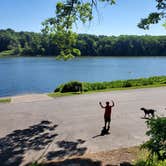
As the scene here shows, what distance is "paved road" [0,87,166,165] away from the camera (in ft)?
38.5

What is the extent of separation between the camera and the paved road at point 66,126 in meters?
11.7

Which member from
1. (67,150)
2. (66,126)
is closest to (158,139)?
(67,150)

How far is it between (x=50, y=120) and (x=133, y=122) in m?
4.49

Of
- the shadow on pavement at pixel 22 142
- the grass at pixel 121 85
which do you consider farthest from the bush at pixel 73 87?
the shadow on pavement at pixel 22 142

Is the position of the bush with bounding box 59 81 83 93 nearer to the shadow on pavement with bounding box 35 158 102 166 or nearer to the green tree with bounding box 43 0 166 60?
the green tree with bounding box 43 0 166 60

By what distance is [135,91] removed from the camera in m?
26.6

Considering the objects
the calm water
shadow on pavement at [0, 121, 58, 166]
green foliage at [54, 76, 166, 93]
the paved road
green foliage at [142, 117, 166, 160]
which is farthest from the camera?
the calm water

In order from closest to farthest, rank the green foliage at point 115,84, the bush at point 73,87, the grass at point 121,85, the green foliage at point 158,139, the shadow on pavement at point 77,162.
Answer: the green foliage at point 158,139, the shadow on pavement at point 77,162, the bush at point 73,87, the green foliage at point 115,84, the grass at point 121,85

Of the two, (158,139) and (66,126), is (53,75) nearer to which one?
(66,126)

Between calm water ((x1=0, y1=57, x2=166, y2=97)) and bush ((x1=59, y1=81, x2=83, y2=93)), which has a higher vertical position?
bush ((x1=59, y1=81, x2=83, y2=93))

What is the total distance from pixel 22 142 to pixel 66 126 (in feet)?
9.96

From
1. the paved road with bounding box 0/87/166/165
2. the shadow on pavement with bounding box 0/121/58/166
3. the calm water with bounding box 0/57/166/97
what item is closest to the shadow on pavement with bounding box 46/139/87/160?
the paved road with bounding box 0/87/166/165

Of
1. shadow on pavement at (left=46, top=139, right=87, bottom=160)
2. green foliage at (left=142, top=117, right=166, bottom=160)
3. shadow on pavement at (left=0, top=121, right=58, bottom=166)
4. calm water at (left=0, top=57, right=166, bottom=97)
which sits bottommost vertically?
calm water at (left=0, top=57, right=166, bottom=97)

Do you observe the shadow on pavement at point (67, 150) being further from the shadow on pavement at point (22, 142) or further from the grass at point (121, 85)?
the grass at point (121, 85)
